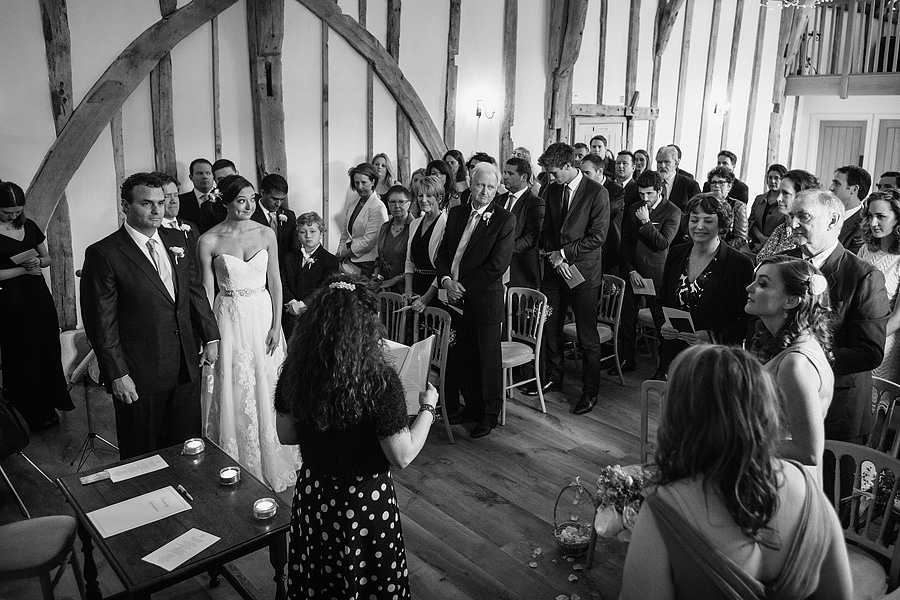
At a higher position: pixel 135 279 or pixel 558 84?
pixel 558 84

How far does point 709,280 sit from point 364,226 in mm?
3410

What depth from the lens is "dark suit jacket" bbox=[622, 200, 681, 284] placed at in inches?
232

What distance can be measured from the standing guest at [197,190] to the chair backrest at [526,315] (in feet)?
9.02

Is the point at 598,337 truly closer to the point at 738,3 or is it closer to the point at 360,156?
the point at 360,156

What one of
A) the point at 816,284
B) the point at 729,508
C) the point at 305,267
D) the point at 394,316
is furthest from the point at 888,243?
the point at 305,267

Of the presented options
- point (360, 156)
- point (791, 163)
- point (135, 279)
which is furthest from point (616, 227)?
point (791, 163)

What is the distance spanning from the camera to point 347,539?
7.42ft

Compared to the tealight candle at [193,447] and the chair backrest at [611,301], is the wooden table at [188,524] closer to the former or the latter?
the tealight candle at [193,447]

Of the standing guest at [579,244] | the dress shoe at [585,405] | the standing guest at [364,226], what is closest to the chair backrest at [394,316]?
the standing guest at [364,226]

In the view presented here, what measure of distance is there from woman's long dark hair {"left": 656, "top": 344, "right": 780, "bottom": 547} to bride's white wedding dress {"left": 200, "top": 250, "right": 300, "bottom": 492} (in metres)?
2.96

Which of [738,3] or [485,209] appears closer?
[485,209]

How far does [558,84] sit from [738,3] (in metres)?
4.37

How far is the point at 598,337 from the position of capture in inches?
213

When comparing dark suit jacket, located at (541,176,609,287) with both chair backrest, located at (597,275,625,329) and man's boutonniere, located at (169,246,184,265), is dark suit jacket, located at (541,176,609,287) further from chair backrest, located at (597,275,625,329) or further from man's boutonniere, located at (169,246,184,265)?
man's boutonniere, located at (169,246,184,265)
